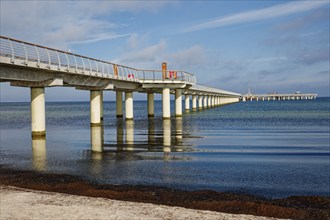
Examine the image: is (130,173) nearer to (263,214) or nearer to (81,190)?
(81,190)

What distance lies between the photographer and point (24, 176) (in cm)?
1434

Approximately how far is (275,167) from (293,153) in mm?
4484

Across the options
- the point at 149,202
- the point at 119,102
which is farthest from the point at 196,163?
the point at 119,102

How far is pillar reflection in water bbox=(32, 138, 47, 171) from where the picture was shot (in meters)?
16.9

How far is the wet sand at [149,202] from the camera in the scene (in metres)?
8.60

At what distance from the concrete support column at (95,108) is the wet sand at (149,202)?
96.9 feet

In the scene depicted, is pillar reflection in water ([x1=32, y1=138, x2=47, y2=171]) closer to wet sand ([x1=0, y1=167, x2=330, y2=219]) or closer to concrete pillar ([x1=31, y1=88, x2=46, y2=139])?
concrete pillar ([x1=31, y1=88, x2=46, y2=139])

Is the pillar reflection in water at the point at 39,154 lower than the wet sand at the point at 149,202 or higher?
higher

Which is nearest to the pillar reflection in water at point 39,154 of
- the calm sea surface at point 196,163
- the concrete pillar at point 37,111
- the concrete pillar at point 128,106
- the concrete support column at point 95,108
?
the calm sea surface at point 196,163

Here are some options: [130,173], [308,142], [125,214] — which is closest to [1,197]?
[125,214]

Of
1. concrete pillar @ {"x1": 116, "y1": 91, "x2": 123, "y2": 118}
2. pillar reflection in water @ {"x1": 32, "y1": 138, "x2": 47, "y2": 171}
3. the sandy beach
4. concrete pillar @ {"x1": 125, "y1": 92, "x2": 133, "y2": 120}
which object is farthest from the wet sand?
concrete pillar @ {"x1": 116, "y1": 91, "x2": 123, "y2": 118}

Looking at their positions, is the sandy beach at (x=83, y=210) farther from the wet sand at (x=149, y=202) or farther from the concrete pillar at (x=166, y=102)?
the concrete pillar at (x=166, y=102)

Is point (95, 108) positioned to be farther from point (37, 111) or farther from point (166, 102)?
point (166, 102)

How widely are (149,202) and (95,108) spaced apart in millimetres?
34020
